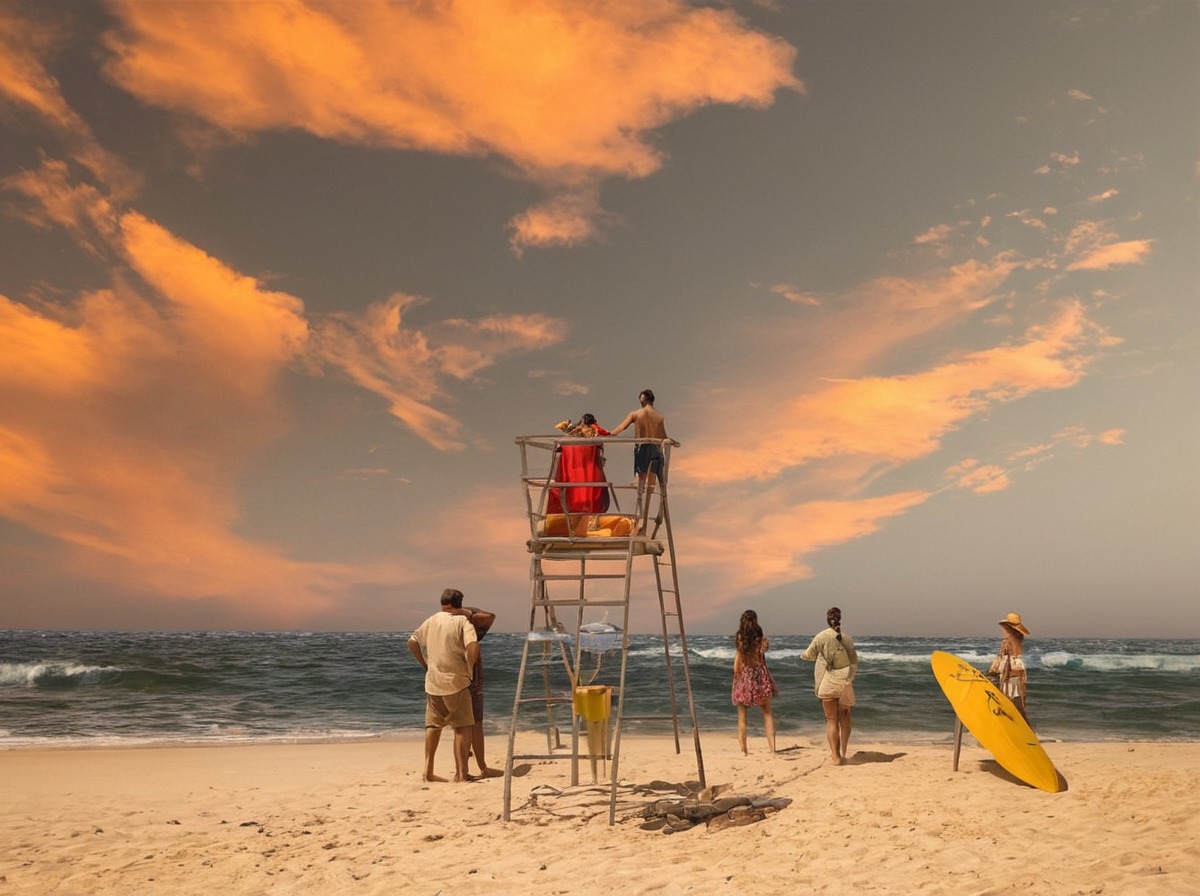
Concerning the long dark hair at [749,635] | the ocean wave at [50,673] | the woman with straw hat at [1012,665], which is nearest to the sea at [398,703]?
the ocean wave at [50,673]

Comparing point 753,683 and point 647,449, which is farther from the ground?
point 647,449

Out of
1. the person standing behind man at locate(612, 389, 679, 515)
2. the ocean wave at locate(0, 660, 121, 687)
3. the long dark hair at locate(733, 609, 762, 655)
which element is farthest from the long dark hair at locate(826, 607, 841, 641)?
the ocean wave at locate(0, 660, 121, 687)

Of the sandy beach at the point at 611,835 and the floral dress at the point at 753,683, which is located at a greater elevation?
the floral dress at the point at 753,683

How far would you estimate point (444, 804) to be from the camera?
994cm

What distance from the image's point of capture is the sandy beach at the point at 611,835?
6738 mm

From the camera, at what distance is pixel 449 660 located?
10680mm

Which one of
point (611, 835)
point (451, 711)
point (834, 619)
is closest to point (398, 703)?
point (451, 711)

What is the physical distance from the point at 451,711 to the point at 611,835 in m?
3.22

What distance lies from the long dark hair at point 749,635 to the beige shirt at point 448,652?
4.33 m

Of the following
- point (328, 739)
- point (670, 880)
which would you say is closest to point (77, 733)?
point (328, 739)

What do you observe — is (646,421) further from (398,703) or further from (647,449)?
(398,703)

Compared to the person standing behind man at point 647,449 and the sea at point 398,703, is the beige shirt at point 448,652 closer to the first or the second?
the sea at point 398,703

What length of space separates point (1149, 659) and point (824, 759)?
48700mm

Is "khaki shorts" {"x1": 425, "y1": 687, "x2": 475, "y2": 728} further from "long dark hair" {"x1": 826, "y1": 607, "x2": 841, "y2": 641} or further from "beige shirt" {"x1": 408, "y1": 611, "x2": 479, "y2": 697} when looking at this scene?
"long dark hair" {"x1": 826, "y1": 607, "x2": 841, "y2": 641}
